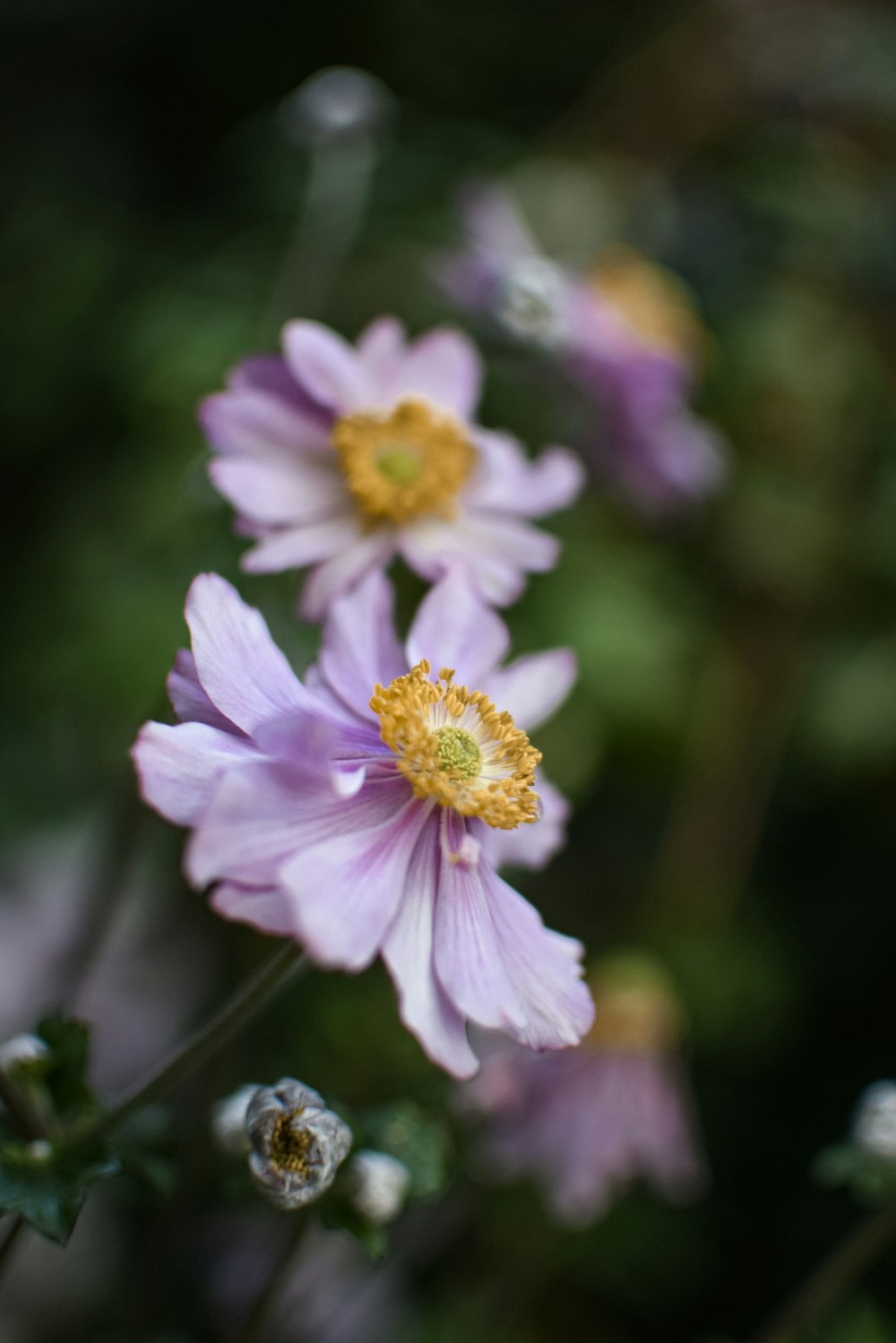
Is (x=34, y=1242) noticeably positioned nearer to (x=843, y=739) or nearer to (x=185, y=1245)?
(x=185, y=1245)

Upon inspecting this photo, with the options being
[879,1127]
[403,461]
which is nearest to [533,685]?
[403,461]

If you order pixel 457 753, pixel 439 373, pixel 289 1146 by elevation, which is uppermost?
pixel 439 373

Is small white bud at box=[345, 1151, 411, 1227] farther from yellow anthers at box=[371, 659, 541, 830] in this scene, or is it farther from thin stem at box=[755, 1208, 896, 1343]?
thin stem at box=[755, 1208, 896, 1343]

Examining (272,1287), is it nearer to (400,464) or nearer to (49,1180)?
(49,1180)

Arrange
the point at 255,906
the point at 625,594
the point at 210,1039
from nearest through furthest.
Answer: the point at 255,906 → the point at 210,1039 → the point at 625,594

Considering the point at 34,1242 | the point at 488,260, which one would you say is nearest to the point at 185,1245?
the point at 34,1242

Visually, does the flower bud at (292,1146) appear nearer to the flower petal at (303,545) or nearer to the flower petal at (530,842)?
the flower petal at (530,842)

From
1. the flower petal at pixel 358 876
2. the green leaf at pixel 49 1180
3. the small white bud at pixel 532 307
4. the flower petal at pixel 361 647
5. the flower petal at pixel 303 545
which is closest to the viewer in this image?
the flower petal at pixel 358 876

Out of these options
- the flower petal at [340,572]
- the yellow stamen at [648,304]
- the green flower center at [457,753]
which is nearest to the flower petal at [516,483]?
the flower petal at [340,572]
